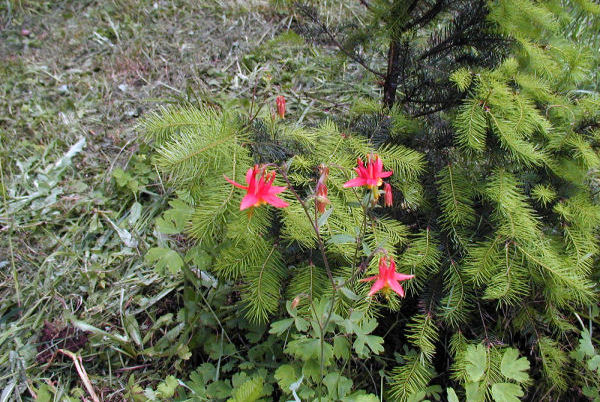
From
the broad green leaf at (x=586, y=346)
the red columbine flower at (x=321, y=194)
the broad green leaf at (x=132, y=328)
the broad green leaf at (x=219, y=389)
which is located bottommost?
the broad green leaf at (x=132, y=328)

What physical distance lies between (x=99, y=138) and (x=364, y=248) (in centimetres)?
215

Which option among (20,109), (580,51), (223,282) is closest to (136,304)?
(223,282)

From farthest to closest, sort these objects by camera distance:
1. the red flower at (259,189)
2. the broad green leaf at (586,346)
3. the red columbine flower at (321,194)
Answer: the broad green leaf at (586,346)
the red columbine flower at (321,194)
the red flower at (259,189)

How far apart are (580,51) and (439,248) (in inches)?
36.0

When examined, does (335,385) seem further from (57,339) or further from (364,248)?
(57,339)

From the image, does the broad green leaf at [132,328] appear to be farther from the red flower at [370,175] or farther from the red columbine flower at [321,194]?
the red flower at [370,175]

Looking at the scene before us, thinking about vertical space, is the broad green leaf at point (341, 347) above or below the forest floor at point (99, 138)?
above

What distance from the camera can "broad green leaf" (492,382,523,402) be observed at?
1257 mm

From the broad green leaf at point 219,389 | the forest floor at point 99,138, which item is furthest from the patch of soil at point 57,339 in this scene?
the broad green leaf at point 219,389

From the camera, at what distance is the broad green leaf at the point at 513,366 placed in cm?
128

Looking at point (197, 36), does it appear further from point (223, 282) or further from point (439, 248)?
point (439, 248)

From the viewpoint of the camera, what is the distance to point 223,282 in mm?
1797

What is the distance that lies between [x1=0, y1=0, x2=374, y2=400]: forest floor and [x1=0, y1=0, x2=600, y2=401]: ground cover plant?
17 millimetres

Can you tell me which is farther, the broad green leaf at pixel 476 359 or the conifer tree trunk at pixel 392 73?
the conifer tree trunk at pixel 392 73
